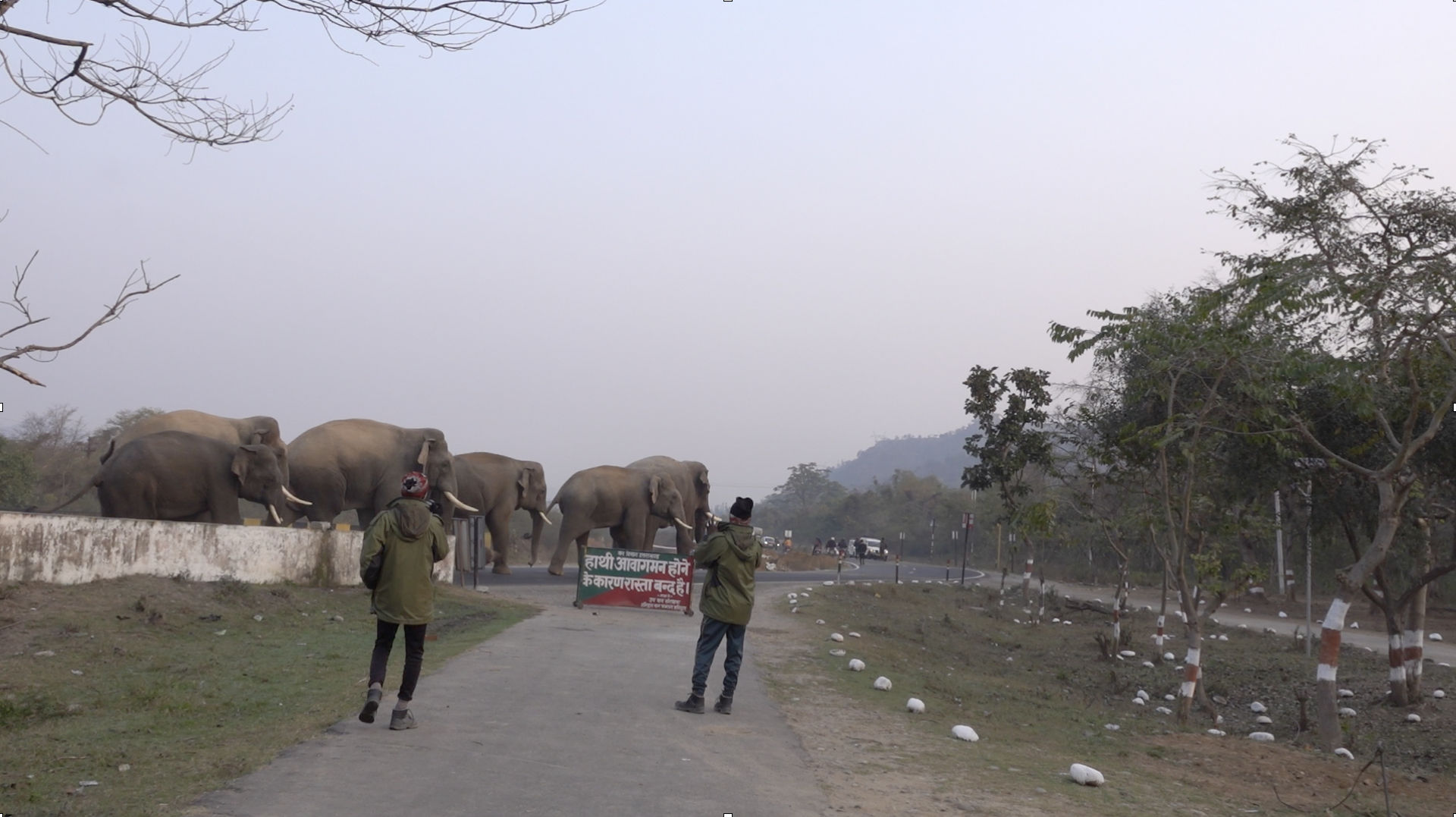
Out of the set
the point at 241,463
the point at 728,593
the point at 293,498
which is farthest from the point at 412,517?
the point at 293,498

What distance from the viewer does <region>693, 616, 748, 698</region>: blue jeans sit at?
924 cm

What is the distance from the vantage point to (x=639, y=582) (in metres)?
19.7

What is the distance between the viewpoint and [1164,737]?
453 inches

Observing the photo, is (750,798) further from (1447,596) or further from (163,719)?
(1447,596)

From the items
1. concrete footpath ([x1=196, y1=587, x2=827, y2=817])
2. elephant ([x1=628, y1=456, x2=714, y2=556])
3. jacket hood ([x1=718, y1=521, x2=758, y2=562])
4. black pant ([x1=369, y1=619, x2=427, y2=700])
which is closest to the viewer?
concrete footpath ([x1=196, y1=587, x2=827, y2=817])

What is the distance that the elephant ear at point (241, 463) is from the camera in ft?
67.1

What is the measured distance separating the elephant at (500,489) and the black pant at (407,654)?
21.2 metres

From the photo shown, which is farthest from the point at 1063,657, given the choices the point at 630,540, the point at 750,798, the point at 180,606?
the point at 750,798

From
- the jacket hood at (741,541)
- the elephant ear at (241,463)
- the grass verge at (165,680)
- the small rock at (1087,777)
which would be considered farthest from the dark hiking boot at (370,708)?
the elephant ear at (241,463)

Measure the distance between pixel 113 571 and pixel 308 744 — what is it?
9.27m

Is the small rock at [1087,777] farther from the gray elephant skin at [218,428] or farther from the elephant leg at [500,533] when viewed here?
the elephant leg at [500,533]

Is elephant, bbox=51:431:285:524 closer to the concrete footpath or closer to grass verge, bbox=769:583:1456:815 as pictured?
grass verge, bbox=769:583:1456:815

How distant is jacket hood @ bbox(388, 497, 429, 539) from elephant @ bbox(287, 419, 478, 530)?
17781 mm

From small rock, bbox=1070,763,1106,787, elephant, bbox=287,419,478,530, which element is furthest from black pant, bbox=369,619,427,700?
elephant, bbox=287,419,478,530
